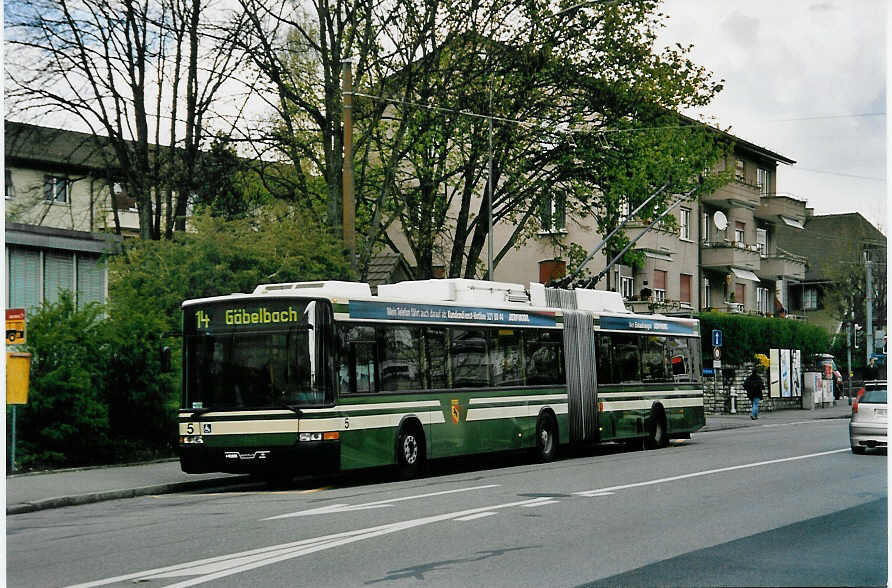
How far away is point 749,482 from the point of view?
54.7 feet

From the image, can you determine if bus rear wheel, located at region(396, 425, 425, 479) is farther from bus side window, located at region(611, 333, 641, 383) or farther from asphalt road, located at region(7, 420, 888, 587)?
bus side window, located at region(611, 333, 641, 383)

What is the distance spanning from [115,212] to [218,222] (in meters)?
4.94

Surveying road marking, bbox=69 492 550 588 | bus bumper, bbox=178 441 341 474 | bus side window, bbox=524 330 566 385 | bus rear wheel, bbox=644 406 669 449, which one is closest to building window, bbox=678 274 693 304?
bus rear wheel, bbox=644 406 669 449

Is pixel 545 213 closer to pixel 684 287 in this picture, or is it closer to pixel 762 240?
pixel 684 287

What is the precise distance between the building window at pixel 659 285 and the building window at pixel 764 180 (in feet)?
33.6

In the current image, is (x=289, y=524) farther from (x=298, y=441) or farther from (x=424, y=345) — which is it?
(x=424, y=345)

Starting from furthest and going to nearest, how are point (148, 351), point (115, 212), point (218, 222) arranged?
point (115, 212)
point (218, 222)
point (148, 351)

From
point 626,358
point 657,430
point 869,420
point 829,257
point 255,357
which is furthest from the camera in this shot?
point 829,257

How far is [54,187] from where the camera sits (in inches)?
1088

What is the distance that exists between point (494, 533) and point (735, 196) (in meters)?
45.6

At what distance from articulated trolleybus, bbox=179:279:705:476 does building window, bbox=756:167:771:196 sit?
3786 centimetres

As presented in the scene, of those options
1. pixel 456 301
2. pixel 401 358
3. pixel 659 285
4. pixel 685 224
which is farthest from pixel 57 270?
pixel 685 224

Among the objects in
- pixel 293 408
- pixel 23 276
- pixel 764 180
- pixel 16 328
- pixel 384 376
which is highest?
pixel 764 180

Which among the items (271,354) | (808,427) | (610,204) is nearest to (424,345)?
(271,354)
